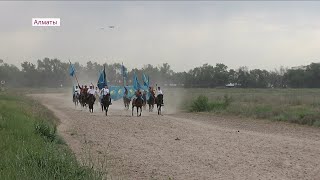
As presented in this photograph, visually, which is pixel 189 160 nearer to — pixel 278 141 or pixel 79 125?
pixel 278 141

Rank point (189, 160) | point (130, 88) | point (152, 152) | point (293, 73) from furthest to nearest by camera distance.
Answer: point (293, 73), point (130, 88), point (152, 152), point (189, 160)

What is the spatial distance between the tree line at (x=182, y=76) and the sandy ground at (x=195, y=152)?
57451 mm

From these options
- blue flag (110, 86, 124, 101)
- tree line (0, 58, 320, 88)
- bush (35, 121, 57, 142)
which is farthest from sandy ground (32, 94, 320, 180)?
tree line (0, 58, 320, 88)

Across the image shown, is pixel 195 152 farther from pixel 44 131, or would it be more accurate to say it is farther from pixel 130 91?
pixel 130 91

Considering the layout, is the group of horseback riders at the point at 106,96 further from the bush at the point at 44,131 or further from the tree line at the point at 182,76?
the tree line at the point at 182,76

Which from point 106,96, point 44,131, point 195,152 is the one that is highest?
point 106,96

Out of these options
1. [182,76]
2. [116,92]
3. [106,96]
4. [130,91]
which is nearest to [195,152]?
[106,96]

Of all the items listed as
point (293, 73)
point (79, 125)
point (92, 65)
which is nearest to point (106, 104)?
point (79, 125)

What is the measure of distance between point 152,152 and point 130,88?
96.5 feet

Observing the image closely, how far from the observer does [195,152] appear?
593 inches

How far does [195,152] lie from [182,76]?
114 m

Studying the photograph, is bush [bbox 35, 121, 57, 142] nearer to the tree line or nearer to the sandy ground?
the sandy ground

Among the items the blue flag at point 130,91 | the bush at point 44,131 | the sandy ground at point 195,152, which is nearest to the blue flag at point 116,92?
the blue flag at point 130,91

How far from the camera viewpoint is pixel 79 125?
24828mm
